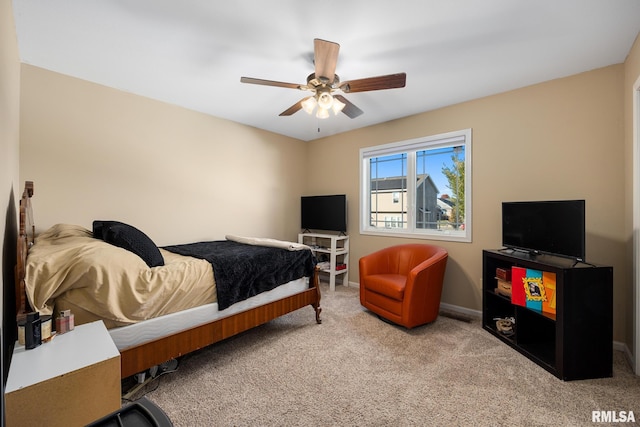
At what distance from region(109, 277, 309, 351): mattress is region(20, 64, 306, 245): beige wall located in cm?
153

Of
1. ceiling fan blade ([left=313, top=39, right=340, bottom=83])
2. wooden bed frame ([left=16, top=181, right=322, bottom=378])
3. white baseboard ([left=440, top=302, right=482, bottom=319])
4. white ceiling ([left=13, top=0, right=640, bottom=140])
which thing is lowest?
white baseboard ([left=440, top=302, right=482, bottom=319])

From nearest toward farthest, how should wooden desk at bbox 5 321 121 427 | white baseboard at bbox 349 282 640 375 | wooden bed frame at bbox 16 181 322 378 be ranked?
wooden desk at bbox 5 321 121 427, wooden bed frame at bbox 16 181 322 378, white baseboard at bbox 349 282 640 375

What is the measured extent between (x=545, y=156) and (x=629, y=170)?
1.96 ft

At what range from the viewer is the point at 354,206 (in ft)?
13.9

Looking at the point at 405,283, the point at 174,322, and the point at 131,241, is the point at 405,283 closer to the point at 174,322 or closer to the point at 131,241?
the point at 174,322

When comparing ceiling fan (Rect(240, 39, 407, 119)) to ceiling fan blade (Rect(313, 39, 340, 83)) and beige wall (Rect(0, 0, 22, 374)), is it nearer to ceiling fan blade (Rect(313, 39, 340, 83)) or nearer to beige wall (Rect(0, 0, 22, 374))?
ceiling fan blade (Rect(313, 39, 340, 83))

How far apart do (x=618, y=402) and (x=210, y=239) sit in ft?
12.8

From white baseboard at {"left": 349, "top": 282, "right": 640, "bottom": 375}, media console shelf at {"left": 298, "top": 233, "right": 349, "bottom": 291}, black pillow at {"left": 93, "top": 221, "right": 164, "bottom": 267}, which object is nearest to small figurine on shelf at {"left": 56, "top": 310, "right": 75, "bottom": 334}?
black pillow at {"left": 93, "top": 221, "right": 164, "bottom": 267}

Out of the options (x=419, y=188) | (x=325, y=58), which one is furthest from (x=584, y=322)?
(x=325, y=58)

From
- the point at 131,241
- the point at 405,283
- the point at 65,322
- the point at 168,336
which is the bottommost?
the point at 168,336

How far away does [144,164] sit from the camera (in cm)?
305

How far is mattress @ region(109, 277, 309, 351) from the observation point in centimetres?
169

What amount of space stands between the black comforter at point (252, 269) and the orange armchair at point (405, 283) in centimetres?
74

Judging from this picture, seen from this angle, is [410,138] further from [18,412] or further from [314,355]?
[18,412]
